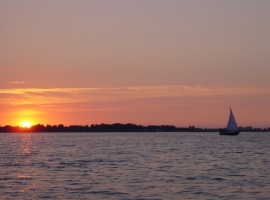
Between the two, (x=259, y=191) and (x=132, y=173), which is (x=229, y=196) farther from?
(x=132, y=173)

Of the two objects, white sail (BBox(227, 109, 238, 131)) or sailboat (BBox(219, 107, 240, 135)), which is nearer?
white sail (BBox(227, 109, 238, 131))

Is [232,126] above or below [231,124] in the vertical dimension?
below

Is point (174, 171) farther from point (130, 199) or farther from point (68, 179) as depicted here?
point (130, 199)

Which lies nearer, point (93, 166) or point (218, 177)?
point (218, 177)

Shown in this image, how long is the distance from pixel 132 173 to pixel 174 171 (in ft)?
13.9

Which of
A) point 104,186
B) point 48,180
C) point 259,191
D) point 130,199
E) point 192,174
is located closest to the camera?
point 130,199

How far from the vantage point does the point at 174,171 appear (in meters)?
45.9

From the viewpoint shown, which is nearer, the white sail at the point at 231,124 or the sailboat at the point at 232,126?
the white sail at the point at 231,124

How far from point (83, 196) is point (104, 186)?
4373 millimetres

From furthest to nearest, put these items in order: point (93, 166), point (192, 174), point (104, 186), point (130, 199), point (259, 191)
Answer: point (93, 166) < point (192, 174) < point (104, 186) < point (259, 191) < point (130, 199)

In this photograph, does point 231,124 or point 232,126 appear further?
point 232,126

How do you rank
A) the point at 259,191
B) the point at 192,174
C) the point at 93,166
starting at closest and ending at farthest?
the point at 259,191, the point at 192,174, the point at 93,166

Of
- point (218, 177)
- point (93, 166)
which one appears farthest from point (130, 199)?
point (93, 166)

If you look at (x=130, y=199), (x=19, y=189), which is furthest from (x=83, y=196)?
(x=19, y=189)
